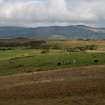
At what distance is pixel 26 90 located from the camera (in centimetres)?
4281

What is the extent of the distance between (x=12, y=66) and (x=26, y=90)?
34036mm

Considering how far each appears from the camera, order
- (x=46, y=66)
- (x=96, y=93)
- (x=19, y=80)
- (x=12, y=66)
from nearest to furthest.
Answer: (x=96, y=93)
(x=19, y=80)
(x=46, y=66)
(x=12, y=66)

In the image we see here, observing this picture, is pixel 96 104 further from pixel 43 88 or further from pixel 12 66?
pixel 12 66

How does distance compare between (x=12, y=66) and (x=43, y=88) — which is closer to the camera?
(x=43, y=88)

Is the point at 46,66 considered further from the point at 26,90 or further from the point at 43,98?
the point at 43,98

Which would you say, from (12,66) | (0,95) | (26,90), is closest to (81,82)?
(26,90)

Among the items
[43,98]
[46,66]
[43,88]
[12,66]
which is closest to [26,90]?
[43,88]

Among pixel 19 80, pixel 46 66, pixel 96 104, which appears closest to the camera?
pixel 96 104

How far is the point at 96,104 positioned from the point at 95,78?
1624 cm

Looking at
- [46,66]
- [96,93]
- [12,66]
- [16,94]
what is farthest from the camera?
[12,66]

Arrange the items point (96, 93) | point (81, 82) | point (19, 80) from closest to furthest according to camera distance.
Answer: point (96, 93), point (81, 82), point (19, 80)

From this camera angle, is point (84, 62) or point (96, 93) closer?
point (96, 93)

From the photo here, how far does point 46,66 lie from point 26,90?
94.5ft

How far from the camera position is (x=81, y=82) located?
148 ft
